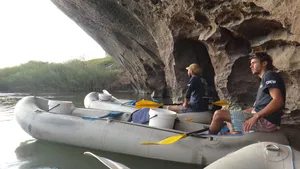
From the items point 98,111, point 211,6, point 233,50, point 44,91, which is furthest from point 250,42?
point 44,91

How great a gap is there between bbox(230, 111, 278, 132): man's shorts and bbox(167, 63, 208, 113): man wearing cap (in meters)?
1.91

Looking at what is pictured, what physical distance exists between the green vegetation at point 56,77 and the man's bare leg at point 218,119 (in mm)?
20299

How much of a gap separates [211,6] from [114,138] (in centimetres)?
444

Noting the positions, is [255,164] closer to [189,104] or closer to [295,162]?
[295,162]

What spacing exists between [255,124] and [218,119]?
50cm

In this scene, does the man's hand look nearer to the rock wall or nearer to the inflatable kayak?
the inflatable kayak

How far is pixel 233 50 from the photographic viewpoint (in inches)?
288

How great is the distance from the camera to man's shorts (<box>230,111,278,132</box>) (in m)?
3.38

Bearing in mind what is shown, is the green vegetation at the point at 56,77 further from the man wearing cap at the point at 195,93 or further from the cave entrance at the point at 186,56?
the man wearing cap at the point at 195,93

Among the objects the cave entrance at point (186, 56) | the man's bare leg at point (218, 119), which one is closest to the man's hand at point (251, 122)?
the man's bare leg at point (218, 119)

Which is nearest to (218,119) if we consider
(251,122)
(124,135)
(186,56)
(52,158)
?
(251,122)

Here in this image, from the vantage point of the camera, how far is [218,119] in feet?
12.0

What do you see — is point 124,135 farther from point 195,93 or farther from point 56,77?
point 56,77

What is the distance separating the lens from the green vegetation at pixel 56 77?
72.0 ft
